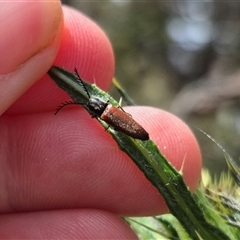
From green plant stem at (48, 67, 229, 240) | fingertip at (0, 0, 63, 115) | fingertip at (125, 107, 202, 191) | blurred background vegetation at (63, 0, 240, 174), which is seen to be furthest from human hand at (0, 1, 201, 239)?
blurred background vegetation at (63, 0, 240, 174)

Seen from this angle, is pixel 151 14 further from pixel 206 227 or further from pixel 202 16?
pixel 206 227

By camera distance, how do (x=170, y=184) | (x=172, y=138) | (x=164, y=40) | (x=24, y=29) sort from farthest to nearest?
1. (x=164, y=40)
2. (x=172, y=138)
3. (x=24, y=29)
4. (x=170, y=184)

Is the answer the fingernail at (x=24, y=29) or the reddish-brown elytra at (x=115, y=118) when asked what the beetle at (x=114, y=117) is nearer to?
the reddish-brown elytra at (x=115, y=118)

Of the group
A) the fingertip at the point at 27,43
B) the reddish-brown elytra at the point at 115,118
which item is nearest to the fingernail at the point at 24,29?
the fingertip at the point at 27,43

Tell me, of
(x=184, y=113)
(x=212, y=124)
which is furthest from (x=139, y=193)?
(x=212, y=124)

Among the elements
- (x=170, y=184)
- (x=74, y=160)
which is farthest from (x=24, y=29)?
(x=170, y=184)

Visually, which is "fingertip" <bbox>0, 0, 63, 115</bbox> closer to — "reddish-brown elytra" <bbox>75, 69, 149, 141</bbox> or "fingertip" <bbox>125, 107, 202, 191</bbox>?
"reddish-brown elytra" <bbox>75, 69, 149, 141</bbox>

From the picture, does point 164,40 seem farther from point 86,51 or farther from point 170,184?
point 170,184
